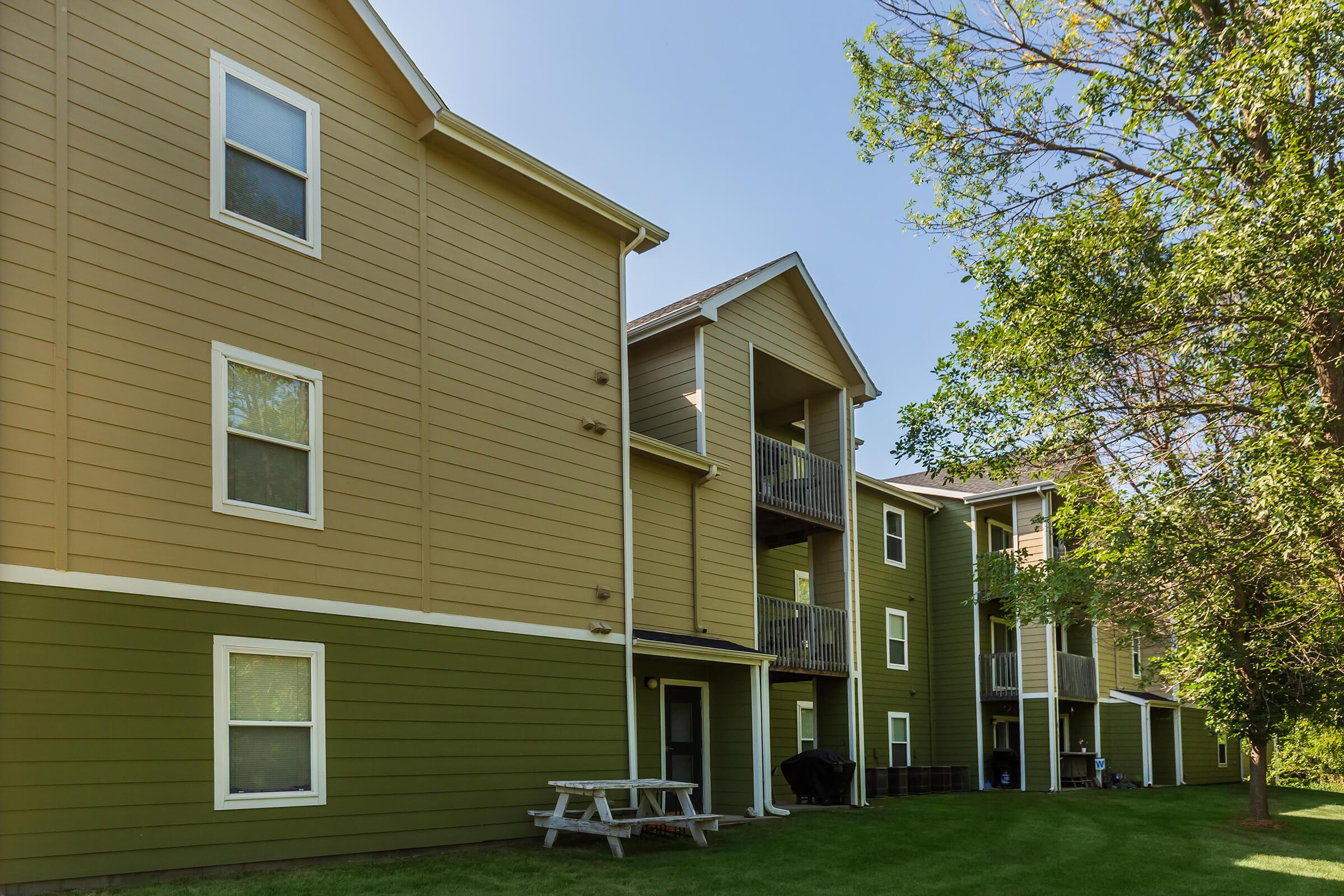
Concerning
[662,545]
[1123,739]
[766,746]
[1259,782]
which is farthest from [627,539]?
[1123,739]

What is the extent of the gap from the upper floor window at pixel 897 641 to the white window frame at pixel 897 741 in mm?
1070

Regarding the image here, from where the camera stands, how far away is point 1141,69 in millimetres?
11305

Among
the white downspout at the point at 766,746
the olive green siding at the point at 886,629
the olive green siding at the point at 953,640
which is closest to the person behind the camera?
the white downspout at the point at 766,746

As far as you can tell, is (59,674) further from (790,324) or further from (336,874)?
(790,324)

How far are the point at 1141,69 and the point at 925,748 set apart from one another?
59.5 ft

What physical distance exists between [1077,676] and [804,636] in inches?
462

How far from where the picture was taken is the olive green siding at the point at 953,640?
25.8 metres

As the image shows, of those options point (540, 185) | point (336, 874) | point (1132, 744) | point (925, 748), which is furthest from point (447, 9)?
point (1132, 744)

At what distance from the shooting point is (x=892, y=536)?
25.5 meters

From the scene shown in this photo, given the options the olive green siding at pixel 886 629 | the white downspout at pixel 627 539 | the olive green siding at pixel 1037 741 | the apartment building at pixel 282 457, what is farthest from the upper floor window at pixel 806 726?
the apartment building at pixel 282 457

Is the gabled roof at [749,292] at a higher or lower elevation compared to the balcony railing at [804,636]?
higher

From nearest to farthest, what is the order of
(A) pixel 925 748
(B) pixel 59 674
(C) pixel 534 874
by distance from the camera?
(B) pixel 59 674 < (C) pixel 534 874 < (A) pixel 925 748

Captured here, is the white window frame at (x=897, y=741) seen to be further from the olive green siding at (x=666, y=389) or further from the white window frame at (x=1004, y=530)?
the olive green siding at (x=666, y=389)

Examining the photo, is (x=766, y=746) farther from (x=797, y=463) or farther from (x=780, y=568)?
(x=797, y=463)
